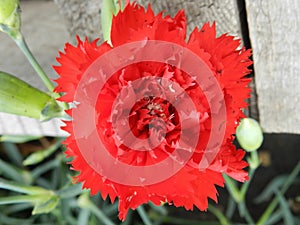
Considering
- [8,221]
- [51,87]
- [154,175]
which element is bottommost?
[8,221]

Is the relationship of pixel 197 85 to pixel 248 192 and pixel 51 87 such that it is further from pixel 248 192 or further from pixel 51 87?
pixel 248 192

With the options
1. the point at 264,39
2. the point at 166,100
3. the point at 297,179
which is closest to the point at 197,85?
the point at 166,100

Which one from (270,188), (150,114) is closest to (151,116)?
(150,114)

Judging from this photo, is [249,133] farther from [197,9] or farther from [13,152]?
[13,152]

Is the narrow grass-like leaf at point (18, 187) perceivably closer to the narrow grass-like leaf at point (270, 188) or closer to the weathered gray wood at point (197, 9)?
the weathered gray wood at point (197, 9)

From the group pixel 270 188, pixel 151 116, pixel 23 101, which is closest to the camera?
pixel 151 116
